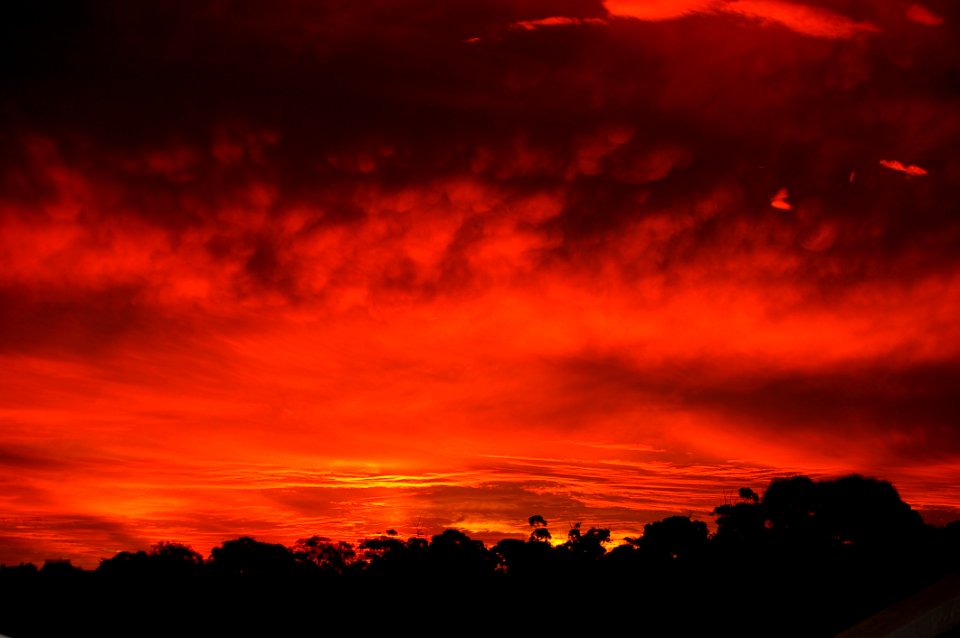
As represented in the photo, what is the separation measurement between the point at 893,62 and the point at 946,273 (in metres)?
1.08

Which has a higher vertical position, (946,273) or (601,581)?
(946,273)

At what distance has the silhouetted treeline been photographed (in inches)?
270

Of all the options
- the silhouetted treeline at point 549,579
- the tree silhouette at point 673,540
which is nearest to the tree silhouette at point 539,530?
the silhouetted treeline at point 549,579

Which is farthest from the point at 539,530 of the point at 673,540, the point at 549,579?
the point at 673,540

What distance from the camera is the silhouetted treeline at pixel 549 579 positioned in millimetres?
6859

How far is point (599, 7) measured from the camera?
623 cm

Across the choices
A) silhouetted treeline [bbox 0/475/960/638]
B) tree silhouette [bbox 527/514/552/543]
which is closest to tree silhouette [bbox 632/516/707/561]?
silhouetted treeline [bbox 0/475/960/638]

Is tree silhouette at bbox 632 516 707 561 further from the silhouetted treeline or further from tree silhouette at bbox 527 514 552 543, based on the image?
tree silhouette at bbox 527 514 552 543

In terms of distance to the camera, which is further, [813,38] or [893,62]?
[813,38]

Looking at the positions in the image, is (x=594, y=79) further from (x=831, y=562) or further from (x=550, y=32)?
(x=831, y=562)

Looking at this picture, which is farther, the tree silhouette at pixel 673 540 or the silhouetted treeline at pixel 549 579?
the tree silhouette at pixel 673 540

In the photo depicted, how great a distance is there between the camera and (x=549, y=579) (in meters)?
8.25

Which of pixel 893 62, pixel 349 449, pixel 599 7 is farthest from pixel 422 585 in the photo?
pixel 893 62

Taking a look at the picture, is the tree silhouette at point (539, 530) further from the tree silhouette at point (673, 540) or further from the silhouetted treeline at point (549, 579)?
the tree silhouette at point (673, 540)
